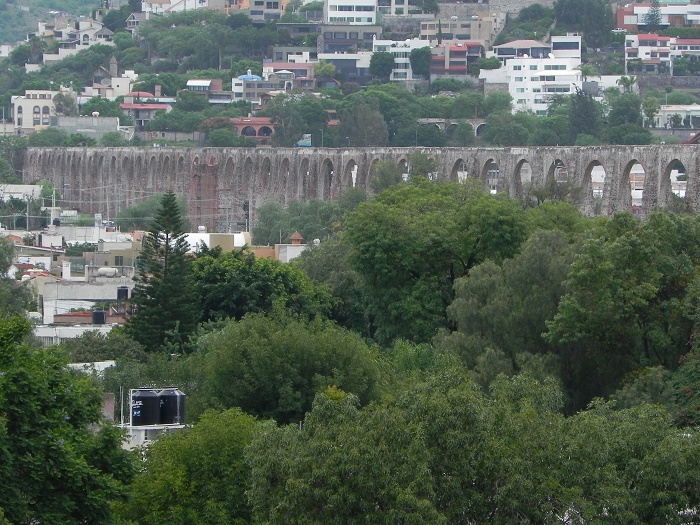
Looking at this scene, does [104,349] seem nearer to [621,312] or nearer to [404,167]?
[621,312]

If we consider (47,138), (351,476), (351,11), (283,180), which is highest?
(351,11)

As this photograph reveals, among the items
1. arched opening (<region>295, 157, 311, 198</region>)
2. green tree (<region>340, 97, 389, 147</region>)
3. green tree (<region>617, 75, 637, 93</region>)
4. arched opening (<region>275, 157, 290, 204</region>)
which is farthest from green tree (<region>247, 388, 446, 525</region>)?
green tree (<region>617, 75, 637, 93</region>)

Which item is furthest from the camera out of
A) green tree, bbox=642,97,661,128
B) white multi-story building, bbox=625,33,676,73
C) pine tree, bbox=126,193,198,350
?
white multi-story building, bbox=625,33,676,73

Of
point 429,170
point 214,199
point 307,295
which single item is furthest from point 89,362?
point 214,199

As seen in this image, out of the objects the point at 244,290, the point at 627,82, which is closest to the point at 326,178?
the point at 627,82

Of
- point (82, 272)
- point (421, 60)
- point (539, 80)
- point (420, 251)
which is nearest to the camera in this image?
point (420, 251)

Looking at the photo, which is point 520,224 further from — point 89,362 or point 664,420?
point 664,420

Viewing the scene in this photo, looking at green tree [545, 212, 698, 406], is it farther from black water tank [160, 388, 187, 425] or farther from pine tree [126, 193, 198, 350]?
pine tree [126, 193, 198, 350]
